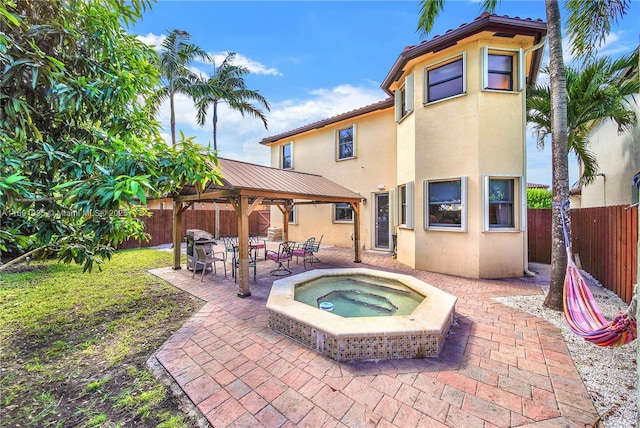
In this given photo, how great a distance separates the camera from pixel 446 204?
805 cm

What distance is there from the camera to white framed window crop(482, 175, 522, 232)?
24.7ft

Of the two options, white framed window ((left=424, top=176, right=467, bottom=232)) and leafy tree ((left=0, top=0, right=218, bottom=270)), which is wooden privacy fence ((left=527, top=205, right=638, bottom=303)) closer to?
white framed window ((left=424, top=176, right=467, bottom=232))

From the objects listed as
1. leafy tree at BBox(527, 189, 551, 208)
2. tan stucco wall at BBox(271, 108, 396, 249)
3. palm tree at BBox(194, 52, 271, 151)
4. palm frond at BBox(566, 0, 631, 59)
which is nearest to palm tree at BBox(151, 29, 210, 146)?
palm tree at BBox(194, 52, 271, 151)

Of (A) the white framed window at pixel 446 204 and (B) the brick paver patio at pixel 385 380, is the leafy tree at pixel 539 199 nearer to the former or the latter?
(A) the white framed window at pixel 446 204

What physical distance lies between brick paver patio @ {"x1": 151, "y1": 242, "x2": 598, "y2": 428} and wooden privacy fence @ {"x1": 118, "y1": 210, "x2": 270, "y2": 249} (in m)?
8.77

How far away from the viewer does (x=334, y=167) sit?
13.6 meters

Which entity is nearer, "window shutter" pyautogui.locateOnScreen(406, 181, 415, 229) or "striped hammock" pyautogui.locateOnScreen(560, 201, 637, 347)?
"striped hammock" pyautogui.locateOnScreen(560, 201, 637, 347)

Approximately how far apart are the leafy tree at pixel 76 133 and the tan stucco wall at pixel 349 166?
9.57 meters

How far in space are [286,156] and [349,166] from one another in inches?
194

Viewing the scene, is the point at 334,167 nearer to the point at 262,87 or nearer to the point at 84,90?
the point at 262,87

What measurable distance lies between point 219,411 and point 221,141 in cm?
1968

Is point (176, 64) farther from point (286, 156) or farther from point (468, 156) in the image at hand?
point (468, 156)

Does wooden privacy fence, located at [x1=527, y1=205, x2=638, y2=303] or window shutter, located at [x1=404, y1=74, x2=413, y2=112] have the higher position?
window shutter, located at [x1=404, y1=74, x2=413, y2=112]

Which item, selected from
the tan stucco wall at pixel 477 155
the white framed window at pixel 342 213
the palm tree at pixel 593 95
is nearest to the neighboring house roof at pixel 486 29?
the tan stucco wall at pixel 477 155
